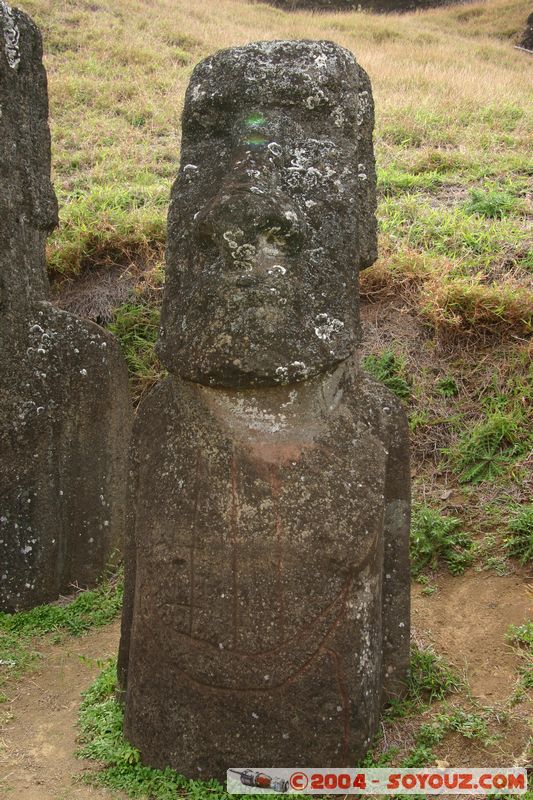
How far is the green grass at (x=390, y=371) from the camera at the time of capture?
5312 millimetres

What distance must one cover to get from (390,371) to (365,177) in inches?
96.0

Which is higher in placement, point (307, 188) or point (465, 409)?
point (307, 188)

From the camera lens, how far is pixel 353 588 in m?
2.85

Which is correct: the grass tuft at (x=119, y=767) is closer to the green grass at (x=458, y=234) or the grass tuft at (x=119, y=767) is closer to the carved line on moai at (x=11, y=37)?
the carved line on moai at (x=11, y=37)

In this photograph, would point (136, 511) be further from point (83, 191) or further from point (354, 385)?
point (83, 191)

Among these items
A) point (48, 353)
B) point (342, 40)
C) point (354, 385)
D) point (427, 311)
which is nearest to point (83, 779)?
point (354, 385)

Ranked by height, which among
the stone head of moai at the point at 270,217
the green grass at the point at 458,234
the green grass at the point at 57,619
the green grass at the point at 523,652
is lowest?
the green grass at the point at 57,619

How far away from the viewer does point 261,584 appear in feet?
9.19

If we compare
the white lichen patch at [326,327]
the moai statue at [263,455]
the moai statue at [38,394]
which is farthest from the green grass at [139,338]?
the white lichen patch at [326,327]

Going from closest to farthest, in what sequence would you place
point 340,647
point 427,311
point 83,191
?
point 340,647 < point 427,311 < point 83,191

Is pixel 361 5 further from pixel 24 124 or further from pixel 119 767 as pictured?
pixel 119 767

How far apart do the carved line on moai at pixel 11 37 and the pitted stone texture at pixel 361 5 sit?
14707mm

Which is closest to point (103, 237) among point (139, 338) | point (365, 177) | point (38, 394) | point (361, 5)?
point (139, 338)

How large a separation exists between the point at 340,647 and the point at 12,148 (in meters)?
2.85
